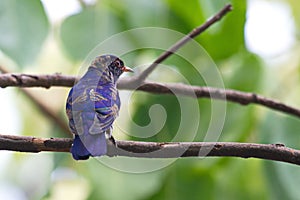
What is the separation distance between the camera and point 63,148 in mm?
745

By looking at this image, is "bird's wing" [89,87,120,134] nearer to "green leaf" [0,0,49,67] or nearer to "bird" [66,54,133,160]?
"bird" [66,54,133,160]

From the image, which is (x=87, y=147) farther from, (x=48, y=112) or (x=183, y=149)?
(x=48, y=112)

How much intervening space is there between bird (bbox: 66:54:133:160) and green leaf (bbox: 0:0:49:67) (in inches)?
9.4

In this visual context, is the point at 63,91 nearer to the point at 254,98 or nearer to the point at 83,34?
the point at 83,34

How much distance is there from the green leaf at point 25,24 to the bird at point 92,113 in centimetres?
24

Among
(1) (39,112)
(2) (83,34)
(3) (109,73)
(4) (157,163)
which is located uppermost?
(3) (109,73)

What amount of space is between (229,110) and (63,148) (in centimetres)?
58

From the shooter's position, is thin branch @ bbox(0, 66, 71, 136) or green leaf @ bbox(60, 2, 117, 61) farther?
thin branch @ bbox(0, 66, 71, 136)

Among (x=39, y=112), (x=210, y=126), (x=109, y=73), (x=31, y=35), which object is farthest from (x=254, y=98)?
(x=39, y=112)

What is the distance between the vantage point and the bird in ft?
2.40

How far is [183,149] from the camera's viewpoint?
2.35 feet

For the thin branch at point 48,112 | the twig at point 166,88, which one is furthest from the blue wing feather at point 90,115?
the thin branch at point 48,112

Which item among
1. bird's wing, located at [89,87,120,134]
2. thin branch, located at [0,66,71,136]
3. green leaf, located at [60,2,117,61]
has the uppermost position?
bird's wing, located at [89,87,120,134]

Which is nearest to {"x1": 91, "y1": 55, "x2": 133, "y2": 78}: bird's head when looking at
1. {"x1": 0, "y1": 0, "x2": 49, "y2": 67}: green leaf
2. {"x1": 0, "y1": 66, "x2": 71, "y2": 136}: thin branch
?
{"x1": 0, "y1": 0, "x2": 49, "y2": 67}: green leaf
